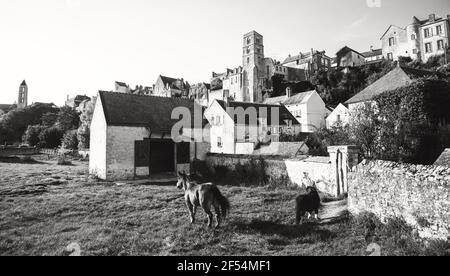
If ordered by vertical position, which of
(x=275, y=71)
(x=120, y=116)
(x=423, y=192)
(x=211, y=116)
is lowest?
(x=423, y=192)

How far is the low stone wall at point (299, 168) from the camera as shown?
11.9 metres

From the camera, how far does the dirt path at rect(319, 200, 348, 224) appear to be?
8.30 meters

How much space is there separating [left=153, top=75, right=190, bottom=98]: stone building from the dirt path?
74.3 metres

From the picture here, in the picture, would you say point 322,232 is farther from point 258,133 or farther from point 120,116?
point 258,133

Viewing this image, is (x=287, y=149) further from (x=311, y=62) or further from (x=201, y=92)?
(x=311, y=62)

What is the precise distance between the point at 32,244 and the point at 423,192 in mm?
9416

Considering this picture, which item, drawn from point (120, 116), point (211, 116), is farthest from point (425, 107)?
point (211, 116)

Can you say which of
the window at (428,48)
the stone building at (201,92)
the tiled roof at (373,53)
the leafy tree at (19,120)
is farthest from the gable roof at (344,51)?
the leafy tree at (19,120)

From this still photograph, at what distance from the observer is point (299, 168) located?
13.6m

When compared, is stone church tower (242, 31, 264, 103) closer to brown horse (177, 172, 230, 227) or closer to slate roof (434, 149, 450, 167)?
slate roof (434, 149, 450, 167)

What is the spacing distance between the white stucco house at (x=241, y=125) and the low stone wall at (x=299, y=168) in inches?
622

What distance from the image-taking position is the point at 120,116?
18.9 meters

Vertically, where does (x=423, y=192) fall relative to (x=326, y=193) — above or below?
above

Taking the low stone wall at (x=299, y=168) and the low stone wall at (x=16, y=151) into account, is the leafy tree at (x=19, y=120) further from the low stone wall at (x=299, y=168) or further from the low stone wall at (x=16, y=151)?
the low stone wall at (x=299, y=168)
